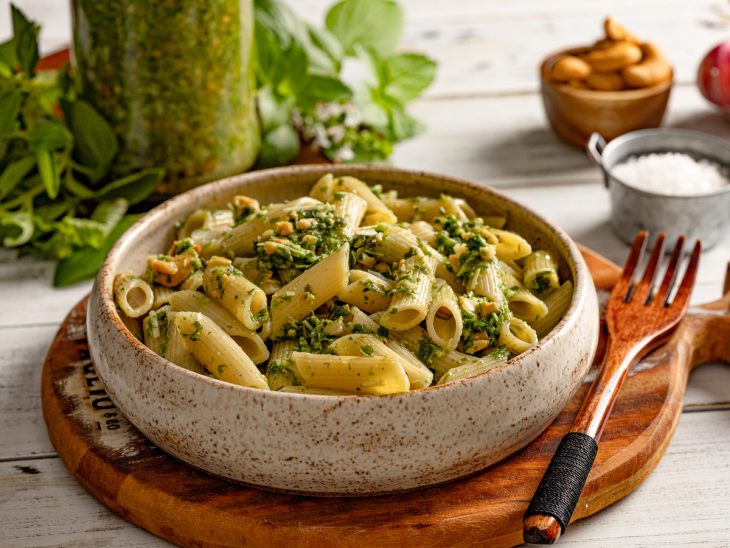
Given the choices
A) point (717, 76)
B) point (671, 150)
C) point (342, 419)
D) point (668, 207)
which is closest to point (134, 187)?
point (342, 419)

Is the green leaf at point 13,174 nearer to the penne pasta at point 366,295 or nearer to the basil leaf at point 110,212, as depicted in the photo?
the basil leaf at point 110,212

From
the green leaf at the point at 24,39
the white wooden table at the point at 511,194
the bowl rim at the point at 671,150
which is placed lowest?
the white wooden table at the point at 511,194

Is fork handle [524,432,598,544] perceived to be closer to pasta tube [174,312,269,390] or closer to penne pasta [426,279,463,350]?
penne pasta [426,279,463,350]

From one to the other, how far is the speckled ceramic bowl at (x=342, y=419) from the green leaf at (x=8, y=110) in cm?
92

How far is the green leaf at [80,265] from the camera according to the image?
2.44 meters

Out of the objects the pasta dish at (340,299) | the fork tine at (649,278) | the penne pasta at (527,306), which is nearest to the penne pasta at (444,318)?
the pasta dish at (340,299)

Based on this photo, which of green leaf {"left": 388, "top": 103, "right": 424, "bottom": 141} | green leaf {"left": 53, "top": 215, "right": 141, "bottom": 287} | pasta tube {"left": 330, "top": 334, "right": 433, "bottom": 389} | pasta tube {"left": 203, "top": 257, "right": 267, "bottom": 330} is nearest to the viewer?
pasta tube {"left": 330, "top": 334, "right": 433, "bottom": 389}

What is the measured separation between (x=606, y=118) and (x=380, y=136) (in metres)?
0.72

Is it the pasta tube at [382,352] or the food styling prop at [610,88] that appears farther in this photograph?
the food styling prop at [610,88]

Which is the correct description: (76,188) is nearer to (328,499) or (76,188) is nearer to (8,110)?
(8,110)

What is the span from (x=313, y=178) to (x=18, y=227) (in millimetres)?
846

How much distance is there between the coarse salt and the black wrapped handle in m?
1.14

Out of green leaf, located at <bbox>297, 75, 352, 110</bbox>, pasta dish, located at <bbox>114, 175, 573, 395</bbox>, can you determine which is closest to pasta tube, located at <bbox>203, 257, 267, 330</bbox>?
pasta dish, located at <bbox>114, 175, 573, 395</bbox>

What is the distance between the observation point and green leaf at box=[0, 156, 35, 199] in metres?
2.54
